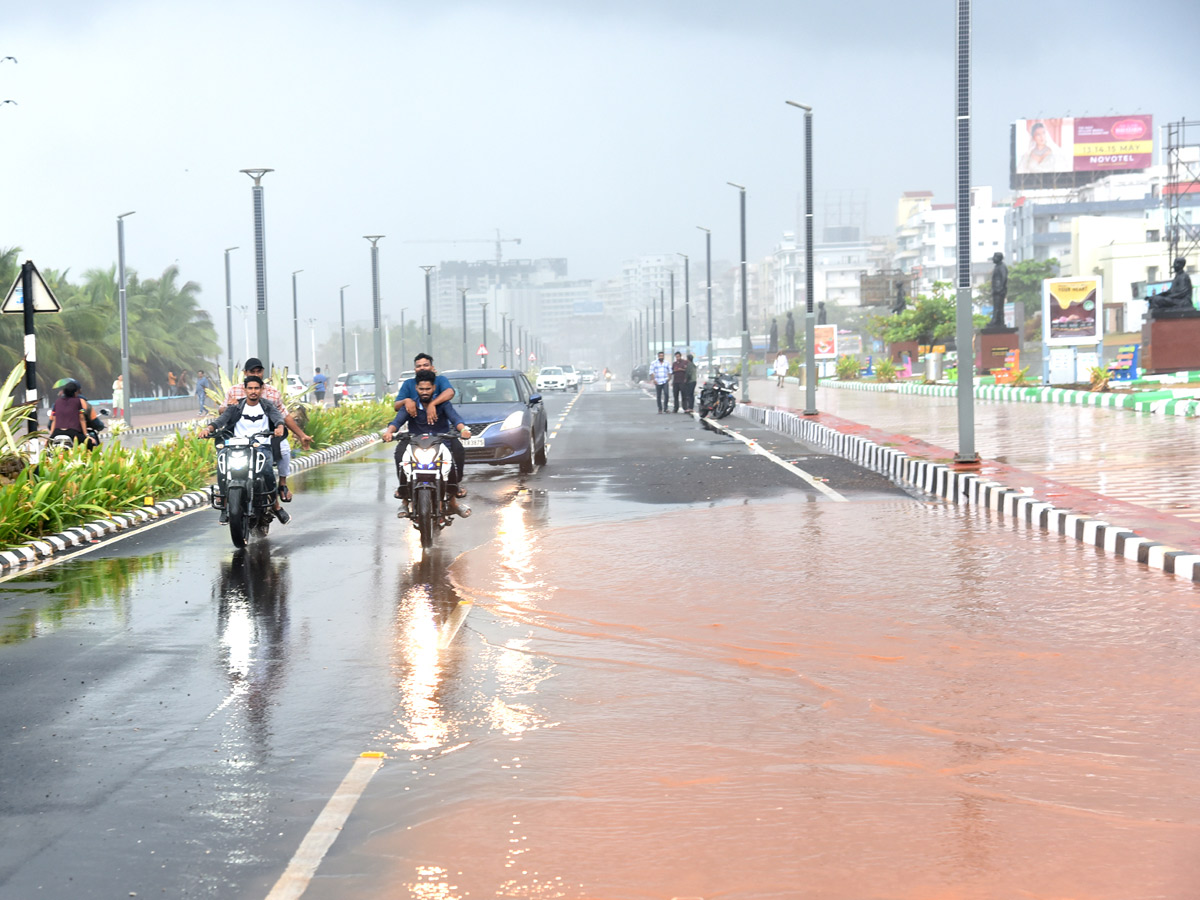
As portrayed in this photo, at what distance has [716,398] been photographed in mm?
38906

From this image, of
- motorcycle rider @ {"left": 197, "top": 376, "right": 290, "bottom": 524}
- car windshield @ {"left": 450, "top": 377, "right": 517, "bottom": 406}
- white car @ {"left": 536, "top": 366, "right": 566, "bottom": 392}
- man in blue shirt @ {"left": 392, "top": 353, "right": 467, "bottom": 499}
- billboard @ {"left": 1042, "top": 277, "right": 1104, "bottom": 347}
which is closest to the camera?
motorcycle rider @ {"left": 197, "top": 376, "right": 290, "bottom": 524}

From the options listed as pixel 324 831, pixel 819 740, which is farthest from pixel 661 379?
pixel 324 831

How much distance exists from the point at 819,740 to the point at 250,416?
885 cm

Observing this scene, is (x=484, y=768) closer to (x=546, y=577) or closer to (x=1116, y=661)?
(x=1116, y=661)

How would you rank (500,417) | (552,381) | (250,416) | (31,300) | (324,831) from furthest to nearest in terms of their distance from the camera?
(552,381) → (500,417) → (31,300) → (250,416) → (324,831)

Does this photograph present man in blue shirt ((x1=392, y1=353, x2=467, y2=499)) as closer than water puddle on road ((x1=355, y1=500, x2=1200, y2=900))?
No

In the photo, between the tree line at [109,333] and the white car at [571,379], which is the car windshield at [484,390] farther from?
the white car at [571,379]

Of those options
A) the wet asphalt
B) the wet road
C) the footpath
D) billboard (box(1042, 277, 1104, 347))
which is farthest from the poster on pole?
the wet road

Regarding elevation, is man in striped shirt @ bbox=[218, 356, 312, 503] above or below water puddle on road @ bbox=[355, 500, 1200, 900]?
above

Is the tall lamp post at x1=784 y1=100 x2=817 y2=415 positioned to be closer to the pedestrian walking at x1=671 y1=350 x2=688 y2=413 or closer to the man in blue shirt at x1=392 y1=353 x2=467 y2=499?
the pedestrian walking at x1=671 y1=350 x2=688 y2=413

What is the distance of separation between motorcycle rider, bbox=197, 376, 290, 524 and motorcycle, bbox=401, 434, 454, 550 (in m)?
1.31

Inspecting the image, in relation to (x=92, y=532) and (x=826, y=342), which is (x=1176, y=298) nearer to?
(x=826, y=342)

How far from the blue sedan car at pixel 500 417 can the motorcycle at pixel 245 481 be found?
6.76 metres

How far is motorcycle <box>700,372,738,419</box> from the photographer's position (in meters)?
38.7
